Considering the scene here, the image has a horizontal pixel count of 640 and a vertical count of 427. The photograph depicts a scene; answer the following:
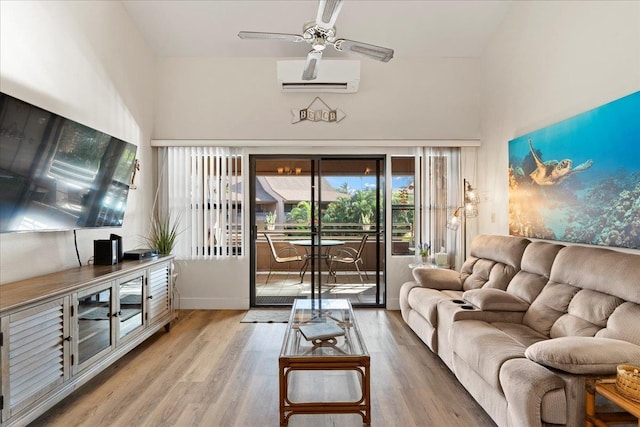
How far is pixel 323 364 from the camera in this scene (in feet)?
7.31

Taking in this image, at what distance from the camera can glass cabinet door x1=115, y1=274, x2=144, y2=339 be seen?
3.07 m

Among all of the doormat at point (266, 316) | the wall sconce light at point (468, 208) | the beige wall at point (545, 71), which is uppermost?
the beige wall at point (545, 71)

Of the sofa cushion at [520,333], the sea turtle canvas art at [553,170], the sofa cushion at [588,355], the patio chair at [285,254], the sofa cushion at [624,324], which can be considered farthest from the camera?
the patio chair at [285,254]

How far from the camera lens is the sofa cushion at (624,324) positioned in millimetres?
2014

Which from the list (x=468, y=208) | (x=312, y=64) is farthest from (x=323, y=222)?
(x=312, y=64)

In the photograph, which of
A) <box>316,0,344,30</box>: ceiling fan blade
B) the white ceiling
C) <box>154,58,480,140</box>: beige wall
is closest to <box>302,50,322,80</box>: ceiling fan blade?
<box>316,0,344,30</box>: ceiling fan blade

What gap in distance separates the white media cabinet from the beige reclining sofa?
8.20ft

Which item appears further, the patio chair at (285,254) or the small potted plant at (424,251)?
the patio chair at (285,254)

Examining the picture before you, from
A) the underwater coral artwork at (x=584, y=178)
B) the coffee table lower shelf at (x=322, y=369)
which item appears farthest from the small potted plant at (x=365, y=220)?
the coffee table lower shelf at (x=322, y=369)

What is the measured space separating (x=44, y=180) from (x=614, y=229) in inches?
152

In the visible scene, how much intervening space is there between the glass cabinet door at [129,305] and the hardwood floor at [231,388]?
298mm

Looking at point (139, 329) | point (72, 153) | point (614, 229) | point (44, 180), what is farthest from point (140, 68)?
point (614, 229)

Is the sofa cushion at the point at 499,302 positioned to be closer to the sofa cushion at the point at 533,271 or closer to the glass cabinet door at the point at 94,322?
the sofa cushion at the point at 533,271

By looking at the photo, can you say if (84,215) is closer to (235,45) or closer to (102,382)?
(102,382)
